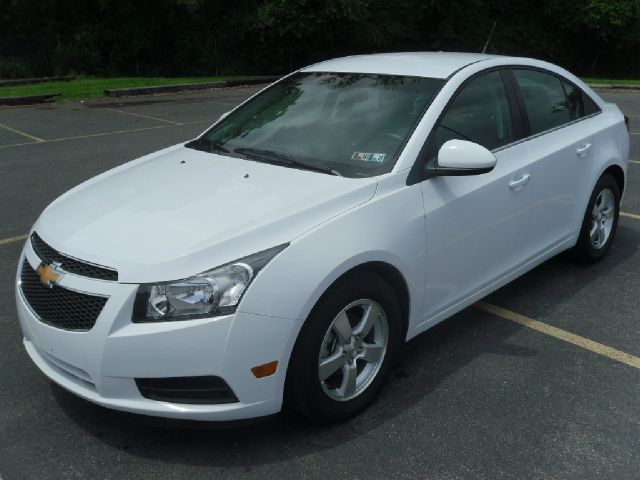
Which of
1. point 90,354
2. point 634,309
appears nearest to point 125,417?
point 90,354

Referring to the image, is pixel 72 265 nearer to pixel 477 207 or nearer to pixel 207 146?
pixel 207 146

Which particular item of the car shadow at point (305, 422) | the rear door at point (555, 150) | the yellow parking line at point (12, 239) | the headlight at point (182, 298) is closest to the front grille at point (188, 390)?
the car shadow at point (305, 422)

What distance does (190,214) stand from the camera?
10.5 feet

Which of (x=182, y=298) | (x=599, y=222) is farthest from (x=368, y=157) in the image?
(x=599, y=222)

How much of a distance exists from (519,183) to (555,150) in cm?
57

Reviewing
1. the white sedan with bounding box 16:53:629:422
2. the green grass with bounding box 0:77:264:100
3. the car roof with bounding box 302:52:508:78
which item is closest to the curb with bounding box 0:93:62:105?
the green grass with bounding box 0:77:264:100

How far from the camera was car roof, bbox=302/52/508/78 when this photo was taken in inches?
161

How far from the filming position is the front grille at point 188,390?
2.81m

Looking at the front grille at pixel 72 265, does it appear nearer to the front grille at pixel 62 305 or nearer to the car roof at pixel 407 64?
the front grille at pixel 62 305

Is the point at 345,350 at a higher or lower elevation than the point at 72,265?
lower

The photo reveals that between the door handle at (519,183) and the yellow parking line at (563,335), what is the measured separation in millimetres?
889

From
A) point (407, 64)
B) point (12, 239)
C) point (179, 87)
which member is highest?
point (407, 64)

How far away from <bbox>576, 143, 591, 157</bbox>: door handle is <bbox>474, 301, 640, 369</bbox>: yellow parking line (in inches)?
46.7

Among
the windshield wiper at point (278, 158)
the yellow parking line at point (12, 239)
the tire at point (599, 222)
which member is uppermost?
the windshield wiper at point (278, 158)
